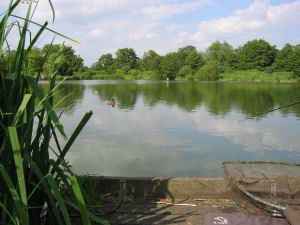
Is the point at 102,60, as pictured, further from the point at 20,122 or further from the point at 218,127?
the point at 20,122

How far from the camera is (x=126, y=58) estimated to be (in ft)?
290

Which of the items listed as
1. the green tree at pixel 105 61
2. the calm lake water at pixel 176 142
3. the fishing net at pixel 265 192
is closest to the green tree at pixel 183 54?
the green tree at pixel 105 61

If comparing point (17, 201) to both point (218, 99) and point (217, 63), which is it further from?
point (217, 63)

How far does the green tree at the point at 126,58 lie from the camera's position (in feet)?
285

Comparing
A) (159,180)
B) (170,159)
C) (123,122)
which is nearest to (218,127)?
(123,122)

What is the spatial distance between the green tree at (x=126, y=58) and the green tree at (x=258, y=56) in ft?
109

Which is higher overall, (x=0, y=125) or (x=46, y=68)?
(x=46, y=68)

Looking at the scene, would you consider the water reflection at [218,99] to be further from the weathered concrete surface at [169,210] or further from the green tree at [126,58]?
the green tree at [126,58]

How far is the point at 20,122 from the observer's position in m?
1.51

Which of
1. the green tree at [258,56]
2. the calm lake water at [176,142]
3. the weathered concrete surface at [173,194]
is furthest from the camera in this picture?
the green tree at [258,56]

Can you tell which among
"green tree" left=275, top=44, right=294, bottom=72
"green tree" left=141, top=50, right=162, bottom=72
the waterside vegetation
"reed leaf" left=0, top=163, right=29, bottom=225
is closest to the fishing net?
"reed leaf" left=0, top=163, right=29, bottom=225

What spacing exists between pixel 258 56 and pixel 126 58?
3857 centimetres

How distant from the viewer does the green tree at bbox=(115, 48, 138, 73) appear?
86875mm

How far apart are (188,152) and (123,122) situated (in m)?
4.59
